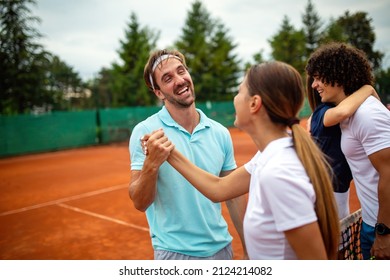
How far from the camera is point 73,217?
5.70 meters

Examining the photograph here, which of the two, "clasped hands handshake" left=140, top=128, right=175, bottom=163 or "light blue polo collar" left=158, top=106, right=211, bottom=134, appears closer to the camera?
"clasped hands handshake" left=140, top=128, right=175, bottom=163

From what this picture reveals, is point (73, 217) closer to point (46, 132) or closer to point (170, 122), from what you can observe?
point (170, 122)

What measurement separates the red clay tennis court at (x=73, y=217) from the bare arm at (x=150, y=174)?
95.2 inches

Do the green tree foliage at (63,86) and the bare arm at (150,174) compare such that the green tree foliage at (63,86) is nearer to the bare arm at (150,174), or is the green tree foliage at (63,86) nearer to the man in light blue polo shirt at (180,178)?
the man in light blue polo shirt at (180,178)

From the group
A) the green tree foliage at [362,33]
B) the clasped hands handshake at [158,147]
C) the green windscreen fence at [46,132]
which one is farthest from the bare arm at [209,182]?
the green windscreen fence at [46,132]

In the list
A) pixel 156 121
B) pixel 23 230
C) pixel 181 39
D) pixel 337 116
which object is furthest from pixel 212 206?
pixel 181 39

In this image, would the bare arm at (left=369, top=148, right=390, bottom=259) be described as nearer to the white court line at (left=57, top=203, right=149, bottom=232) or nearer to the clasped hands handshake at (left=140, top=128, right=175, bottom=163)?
the clasped hands handshake at (left=140, top=128, right=175, bottom=163)

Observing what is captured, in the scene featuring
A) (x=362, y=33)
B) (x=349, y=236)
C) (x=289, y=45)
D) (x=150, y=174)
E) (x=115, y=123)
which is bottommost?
(x=349, y=236)

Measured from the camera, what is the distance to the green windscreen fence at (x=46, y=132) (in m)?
14.3

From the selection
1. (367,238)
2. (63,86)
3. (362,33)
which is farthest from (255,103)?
(63,86)

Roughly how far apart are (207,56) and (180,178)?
1218 inches

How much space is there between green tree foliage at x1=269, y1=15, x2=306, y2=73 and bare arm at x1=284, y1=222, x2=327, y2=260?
34.3 metres

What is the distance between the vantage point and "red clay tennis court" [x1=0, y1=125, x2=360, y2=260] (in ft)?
14.0

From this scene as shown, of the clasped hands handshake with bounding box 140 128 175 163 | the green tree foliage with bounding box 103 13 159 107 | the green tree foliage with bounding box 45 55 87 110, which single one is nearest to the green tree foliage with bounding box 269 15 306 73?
the green tree foliage with bounding box 103 13 159 107
